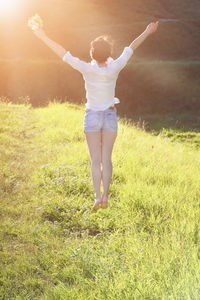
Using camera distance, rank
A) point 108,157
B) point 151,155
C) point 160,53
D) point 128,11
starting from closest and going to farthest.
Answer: point 108,157 → point 151,155 → point 160,53 → point 128,11

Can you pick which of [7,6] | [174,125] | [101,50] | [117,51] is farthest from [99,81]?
[7,6]

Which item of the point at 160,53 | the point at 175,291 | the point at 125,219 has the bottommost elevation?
the point at 160,53

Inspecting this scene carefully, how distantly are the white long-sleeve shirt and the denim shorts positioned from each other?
6 cm

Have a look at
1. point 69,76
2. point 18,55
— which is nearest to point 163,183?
point 69,76

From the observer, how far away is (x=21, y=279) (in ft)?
17.4

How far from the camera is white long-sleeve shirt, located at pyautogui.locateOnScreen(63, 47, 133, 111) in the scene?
594cm

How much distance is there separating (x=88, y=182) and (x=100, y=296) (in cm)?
413

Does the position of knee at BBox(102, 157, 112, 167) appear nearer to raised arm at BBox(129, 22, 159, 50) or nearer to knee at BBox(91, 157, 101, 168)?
knee at BBox(91, 157, 101, 168)

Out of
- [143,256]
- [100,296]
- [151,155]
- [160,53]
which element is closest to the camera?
[100,296]

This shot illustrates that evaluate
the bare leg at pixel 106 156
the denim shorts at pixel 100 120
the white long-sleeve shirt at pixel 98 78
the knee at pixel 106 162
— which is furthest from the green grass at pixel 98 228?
the white long-sleeve shirt at pixel 98 78

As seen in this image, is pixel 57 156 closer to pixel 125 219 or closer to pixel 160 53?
pixel 125 219

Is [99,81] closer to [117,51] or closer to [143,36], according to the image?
[143,36]

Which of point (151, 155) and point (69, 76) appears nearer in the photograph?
point (151, 155)

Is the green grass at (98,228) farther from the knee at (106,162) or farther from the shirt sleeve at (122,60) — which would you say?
the shirt sleeve at (122,60)
